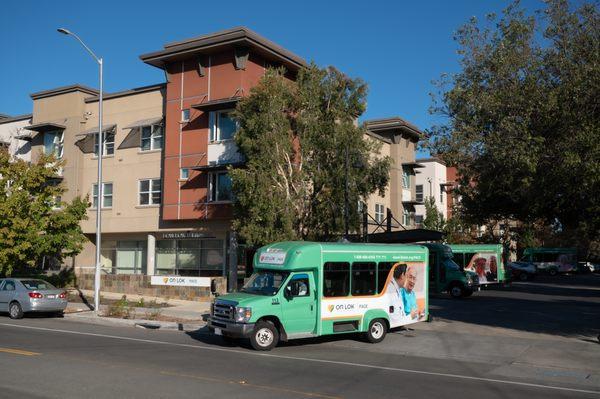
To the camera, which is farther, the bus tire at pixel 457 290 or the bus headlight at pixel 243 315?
the bus tire at pixel 457 290

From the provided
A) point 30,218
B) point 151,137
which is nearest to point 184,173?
point 151,137

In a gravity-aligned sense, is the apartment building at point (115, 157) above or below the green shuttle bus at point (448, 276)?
above

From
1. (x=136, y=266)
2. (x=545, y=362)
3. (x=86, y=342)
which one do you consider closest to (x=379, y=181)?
(x=545, y=362)

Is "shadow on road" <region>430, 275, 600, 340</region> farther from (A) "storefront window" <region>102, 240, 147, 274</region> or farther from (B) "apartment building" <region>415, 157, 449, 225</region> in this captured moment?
(B) "apartment building" <region>415, 157, 449, 225</region>

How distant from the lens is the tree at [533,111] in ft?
49.8

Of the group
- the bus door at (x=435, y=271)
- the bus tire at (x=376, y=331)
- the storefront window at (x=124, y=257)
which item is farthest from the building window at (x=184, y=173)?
the bus tire at (x=376, y=331)

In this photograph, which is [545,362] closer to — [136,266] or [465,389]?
[465,389]

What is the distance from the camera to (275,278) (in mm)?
14977

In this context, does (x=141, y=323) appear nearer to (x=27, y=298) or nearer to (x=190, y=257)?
(x=27, y=298)

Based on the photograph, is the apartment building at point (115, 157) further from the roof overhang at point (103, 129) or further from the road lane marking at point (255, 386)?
the road lane marking at point (255, 386)

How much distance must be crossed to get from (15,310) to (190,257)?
12041 millimetres

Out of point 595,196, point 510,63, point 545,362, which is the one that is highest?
point 510,63

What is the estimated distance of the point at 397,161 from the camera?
43.4 m

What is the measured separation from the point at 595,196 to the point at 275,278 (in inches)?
366
